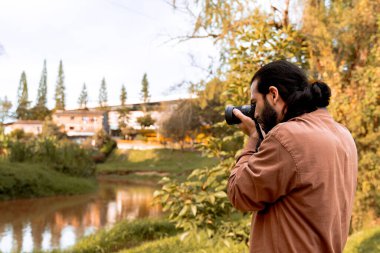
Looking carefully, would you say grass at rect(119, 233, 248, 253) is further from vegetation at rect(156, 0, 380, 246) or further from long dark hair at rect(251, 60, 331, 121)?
long dark hair at rect(251, 60, 331, 121)

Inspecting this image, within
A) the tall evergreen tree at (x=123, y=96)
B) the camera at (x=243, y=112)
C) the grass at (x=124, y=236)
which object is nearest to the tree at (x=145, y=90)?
the tall evergreen tree at (x=123, y=96)

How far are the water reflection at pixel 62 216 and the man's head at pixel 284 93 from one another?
24.0 ft

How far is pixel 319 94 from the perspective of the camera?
4.25 feet

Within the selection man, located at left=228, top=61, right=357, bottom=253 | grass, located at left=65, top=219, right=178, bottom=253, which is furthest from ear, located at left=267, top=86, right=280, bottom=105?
grass, located at left=65, top=219, right=178, bottom=253

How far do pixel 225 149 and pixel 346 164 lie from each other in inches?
120

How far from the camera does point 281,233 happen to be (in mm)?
1169

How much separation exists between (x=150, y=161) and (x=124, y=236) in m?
19.0

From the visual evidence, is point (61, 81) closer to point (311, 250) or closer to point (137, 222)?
point (137, 222)

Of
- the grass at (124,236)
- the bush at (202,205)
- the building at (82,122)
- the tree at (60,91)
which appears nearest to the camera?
the bush at (202,205)

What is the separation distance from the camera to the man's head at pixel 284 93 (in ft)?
4.17

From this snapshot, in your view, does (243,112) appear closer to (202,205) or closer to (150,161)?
(202,205)

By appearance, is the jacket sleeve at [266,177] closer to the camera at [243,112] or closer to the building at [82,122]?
the camera at [243,112]

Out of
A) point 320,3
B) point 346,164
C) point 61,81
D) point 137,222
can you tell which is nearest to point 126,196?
point 137,222

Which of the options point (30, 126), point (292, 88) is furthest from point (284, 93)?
point (30, 126)
